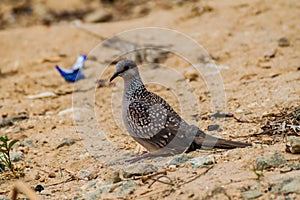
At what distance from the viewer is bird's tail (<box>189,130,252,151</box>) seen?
5188mm

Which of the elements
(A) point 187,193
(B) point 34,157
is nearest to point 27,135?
(B) point 34,157

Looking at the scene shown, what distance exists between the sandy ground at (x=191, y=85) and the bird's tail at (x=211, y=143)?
0.10 m

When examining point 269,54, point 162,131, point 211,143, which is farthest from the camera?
point 269,54

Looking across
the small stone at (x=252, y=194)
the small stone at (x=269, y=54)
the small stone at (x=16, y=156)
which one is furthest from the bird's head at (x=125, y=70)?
the small stone at (x=269, y=54)

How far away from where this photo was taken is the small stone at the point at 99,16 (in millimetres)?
11258

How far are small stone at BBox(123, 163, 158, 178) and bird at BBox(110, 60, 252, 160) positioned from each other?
0.56m

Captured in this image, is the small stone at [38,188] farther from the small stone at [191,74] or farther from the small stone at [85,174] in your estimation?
the small stone at [191,74]

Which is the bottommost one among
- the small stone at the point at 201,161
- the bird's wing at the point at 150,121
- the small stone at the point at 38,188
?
the small stone at the point at 38,188

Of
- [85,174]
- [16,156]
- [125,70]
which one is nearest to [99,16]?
[125,70]

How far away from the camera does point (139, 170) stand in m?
4.84

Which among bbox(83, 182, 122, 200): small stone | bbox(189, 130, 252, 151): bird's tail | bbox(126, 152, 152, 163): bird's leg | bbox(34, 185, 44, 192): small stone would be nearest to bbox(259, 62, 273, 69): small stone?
bbox(189, 130, 252, 151): bird's tail

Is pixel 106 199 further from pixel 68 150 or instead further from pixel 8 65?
pixel 8 65

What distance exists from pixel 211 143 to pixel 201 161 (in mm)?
472

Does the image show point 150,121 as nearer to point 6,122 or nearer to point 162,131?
point 162,131
